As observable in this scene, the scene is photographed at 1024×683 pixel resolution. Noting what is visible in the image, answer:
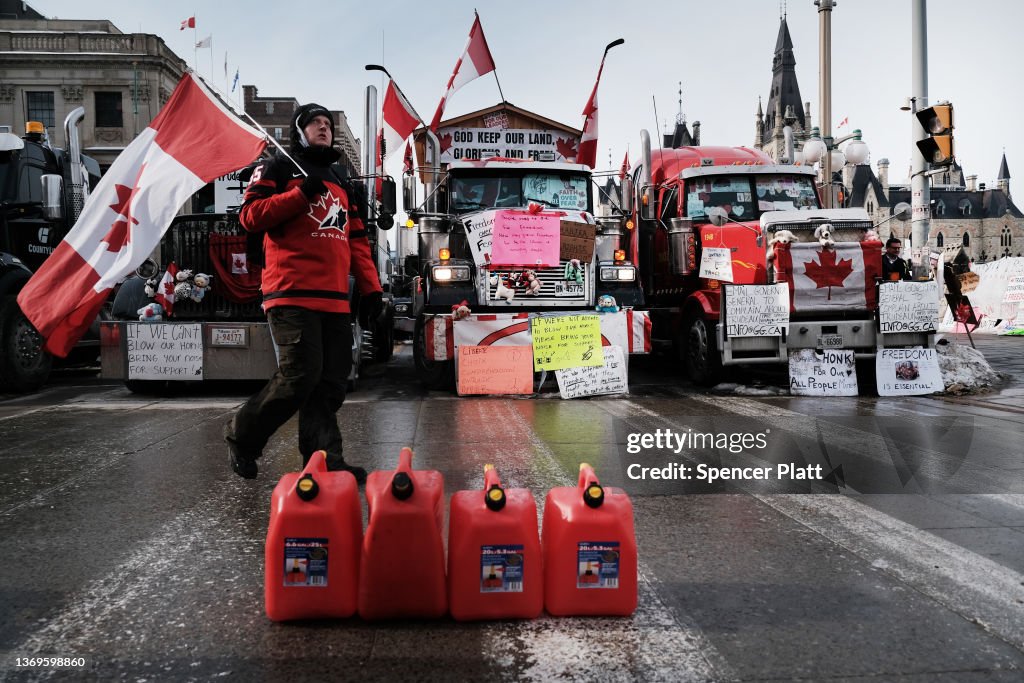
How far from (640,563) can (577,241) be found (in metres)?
7.02

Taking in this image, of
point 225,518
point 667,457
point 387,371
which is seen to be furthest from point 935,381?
point 225,518

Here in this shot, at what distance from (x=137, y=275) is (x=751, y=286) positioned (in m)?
7.24

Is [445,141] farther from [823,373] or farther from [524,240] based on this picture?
[823,373]

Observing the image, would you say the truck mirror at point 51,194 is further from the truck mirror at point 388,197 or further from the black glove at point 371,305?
the black glove at point 371,305

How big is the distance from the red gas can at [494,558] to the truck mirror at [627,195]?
8.60 m

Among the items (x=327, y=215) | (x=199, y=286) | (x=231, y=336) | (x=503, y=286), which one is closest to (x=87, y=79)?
(x=199, y=286)

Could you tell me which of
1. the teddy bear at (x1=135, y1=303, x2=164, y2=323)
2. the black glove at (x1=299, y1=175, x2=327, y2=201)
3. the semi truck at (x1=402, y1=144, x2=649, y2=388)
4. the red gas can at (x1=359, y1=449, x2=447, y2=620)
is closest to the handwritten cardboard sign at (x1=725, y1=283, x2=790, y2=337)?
the semi truck at (x1=402, y1=144, x2=649, y2=388)

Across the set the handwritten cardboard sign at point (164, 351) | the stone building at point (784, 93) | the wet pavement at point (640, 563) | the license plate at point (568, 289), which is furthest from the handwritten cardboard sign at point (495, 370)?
the stone building at point (784, 93)

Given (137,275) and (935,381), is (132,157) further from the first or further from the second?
(935,381)

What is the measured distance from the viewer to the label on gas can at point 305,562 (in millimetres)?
2688

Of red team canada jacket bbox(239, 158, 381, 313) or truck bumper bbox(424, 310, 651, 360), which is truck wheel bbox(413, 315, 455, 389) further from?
red team canada jacket bbox(239, 158, 381, 313)

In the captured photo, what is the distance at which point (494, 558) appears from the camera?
2699mm

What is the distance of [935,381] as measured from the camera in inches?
395

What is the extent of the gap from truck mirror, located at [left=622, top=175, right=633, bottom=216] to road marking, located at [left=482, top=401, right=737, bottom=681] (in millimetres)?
8481
